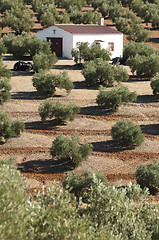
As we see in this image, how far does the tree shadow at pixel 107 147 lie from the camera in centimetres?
→ 1877

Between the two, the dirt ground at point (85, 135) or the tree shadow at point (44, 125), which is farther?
the tree shadow at point (44, 125)

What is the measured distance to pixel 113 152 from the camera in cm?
1856

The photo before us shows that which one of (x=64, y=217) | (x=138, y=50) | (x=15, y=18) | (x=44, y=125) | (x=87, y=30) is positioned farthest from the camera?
(x=15, y=18)

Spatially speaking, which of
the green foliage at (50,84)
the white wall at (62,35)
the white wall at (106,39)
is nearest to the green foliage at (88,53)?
the white wall at (106,39)

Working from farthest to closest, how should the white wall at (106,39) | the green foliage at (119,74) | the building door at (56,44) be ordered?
the building door at (56,44)
the white wall at (106,39)
the green foliage at (119,74)

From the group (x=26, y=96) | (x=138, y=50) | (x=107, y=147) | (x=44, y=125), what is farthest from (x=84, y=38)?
(x=107, y=147)

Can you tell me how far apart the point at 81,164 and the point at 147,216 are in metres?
7.72

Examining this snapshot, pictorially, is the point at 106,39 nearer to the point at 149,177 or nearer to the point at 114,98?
the point at 114,98

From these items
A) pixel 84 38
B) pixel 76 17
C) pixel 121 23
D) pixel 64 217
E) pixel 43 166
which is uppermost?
pixel 76 17

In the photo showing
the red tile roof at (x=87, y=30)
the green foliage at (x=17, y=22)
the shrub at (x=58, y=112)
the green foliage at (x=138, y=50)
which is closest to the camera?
the shrub at (x=58, y=112)

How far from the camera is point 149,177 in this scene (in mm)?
14852

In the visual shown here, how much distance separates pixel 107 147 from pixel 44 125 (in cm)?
420

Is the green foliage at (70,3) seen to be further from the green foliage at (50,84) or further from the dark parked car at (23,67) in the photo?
the green foliage at (50,84)

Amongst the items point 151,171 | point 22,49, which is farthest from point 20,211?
point 22,49
